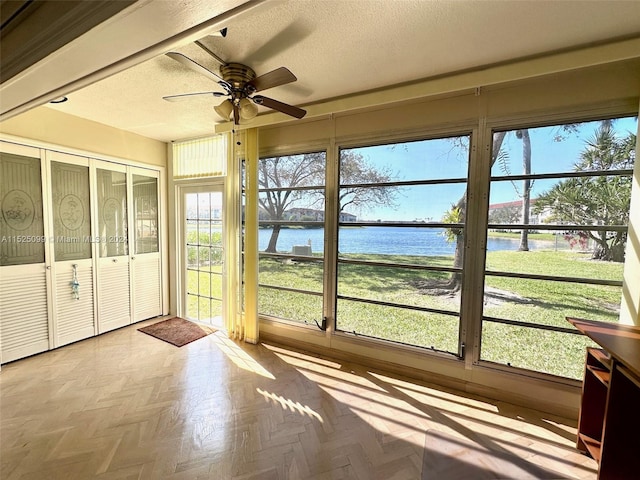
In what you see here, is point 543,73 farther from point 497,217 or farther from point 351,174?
point 351,174

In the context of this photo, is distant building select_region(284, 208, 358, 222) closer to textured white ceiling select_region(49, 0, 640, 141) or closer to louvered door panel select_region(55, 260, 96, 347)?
textured white ceiling select_region(49, 0, 640, 141)

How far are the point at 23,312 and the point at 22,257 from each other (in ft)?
1.94

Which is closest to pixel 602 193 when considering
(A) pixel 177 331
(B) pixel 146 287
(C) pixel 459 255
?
(C) pixel 459 255

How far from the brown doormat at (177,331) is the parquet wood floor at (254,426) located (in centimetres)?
53

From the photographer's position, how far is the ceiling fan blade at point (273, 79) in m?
1.74

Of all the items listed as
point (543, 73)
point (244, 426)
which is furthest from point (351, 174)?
point (244, 426)

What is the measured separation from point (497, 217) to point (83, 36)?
292cm

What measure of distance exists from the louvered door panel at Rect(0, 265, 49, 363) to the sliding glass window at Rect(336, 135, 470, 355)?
3335 millimetres

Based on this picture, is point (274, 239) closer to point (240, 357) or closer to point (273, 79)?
point (240, 357)

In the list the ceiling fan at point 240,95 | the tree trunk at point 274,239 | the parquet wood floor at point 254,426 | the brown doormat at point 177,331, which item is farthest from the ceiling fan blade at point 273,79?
the brown doormat at point 177,331

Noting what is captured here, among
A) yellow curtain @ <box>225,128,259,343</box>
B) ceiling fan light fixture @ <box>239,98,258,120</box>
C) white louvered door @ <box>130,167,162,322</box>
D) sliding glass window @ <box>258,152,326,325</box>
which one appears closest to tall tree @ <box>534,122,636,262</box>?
sliding glass window @ <box>258,152,326,325</box>

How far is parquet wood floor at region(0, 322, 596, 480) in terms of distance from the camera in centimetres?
172

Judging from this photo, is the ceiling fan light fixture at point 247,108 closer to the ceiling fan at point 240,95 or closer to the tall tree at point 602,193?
the ceiling fan at point 240,95

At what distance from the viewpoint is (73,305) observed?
327 cm
